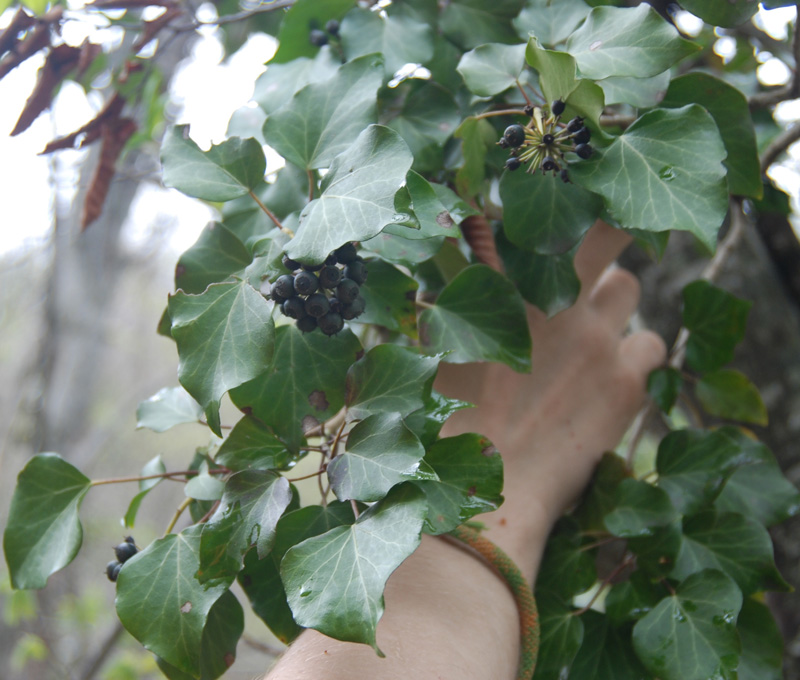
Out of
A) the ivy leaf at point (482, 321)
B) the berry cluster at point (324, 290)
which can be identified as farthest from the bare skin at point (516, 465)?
the berry cluster at point (324, 290)

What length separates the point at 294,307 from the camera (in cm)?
40

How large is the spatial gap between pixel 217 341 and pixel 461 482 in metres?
0.19

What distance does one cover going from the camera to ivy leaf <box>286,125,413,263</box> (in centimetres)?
33

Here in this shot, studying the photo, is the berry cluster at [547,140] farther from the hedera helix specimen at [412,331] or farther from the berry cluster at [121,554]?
the berry cluster at [121,554]

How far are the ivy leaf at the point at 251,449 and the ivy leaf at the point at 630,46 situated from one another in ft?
1.13

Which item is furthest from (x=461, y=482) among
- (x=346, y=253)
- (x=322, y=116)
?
(x=322, y=116)

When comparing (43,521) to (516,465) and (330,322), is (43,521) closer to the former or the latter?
(330,322)

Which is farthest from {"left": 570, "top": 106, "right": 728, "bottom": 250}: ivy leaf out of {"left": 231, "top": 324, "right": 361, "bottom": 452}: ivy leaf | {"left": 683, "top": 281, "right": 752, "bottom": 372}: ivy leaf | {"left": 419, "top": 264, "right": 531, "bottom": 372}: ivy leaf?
{"left": 683, "top": 281, "right": 752, "bottom": 372}: ivy leaf

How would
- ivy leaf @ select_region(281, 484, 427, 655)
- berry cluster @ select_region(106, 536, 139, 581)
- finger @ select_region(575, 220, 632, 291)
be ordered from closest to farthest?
1. ivy leaf @ select_region(281, 484, 427, 655)
2. berry cluster @ select_region(106, 536, 139, 581)
3. finger @ select_region(575, 220, 632, 291)

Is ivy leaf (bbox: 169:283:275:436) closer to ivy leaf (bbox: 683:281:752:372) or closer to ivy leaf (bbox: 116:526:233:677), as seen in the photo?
ivy leaf (bbox: 116:526:233:677)

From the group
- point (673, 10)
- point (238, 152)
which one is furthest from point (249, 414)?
point (673, 10)

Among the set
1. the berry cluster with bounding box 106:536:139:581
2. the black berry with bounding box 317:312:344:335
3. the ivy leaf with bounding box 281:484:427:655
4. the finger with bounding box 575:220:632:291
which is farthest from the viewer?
the finger with bounding box 575:220:632:291

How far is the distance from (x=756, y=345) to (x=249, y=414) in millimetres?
846

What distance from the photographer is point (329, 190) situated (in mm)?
374
